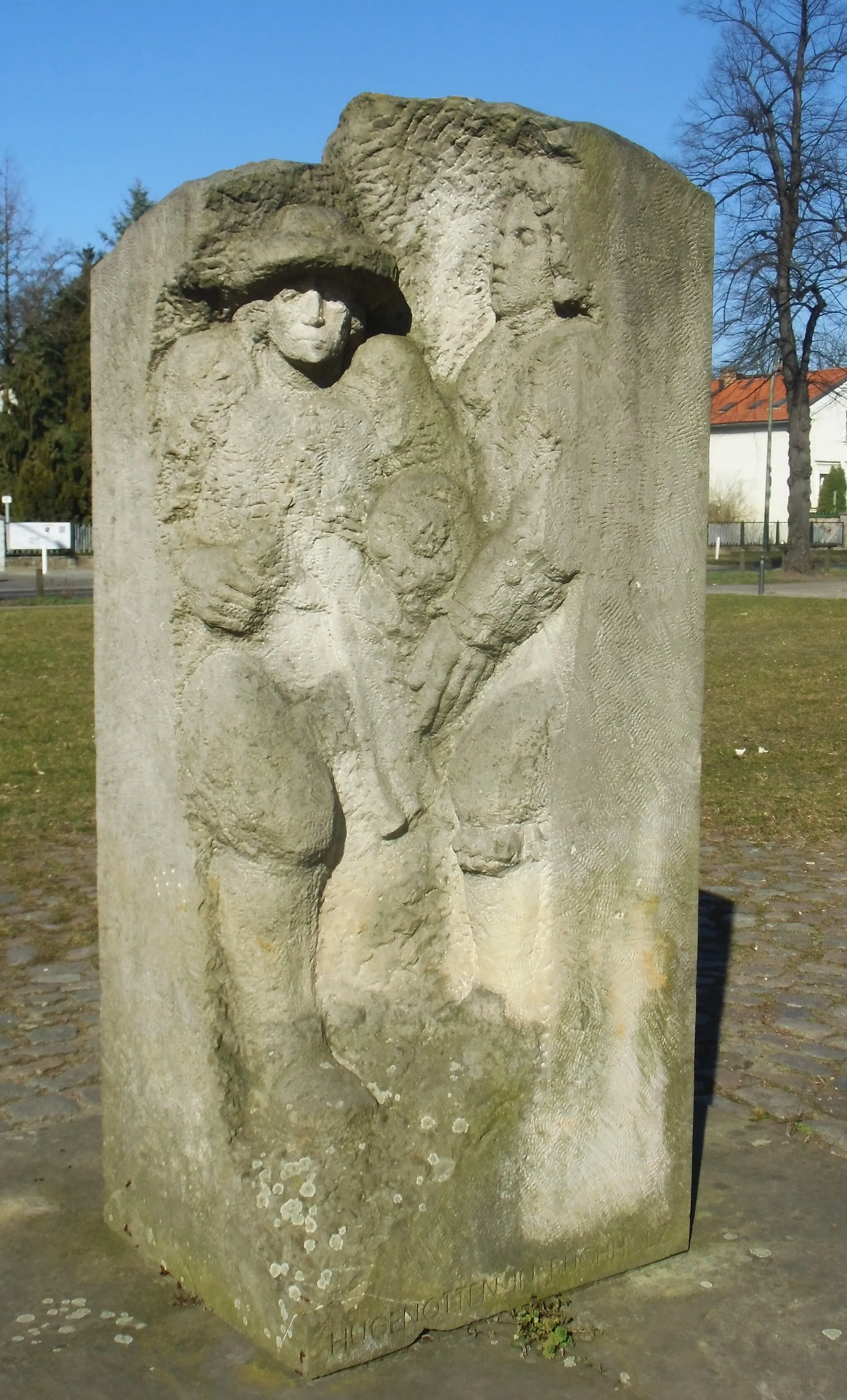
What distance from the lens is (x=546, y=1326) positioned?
2.96 m

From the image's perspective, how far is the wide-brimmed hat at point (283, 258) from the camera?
2.90m

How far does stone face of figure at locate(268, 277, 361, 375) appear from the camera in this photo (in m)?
2.96

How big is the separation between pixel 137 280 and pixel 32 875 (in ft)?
16.1

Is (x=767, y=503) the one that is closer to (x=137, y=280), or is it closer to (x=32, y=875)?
(x=32, y=875)

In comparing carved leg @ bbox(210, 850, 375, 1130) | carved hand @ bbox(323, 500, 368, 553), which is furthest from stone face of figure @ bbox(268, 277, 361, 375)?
carved leg @ bbox(210, 850, 375, 1130)

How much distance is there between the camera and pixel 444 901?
3164 mm

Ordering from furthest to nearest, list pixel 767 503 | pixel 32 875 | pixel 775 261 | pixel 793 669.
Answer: pixel 767 503 < pixel 775 261 < pixel 793 669 < pixel 32 875

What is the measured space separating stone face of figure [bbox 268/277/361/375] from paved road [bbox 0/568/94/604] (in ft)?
73.8

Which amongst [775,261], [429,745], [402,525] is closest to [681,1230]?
[429,745]

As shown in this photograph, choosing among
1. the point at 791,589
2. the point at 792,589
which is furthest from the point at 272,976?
the point at 791,589

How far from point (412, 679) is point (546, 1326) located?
136 centimetres

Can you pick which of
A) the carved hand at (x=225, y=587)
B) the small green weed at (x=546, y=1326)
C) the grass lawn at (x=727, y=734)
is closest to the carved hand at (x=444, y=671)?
the carved hand at (x=225, y=587)

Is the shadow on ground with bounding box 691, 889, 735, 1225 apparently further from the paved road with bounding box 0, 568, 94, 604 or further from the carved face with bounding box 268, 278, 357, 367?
the paved road with bounding box 0, 568, 94, 604

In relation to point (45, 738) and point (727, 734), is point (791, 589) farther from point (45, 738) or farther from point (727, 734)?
point (45, 738)
